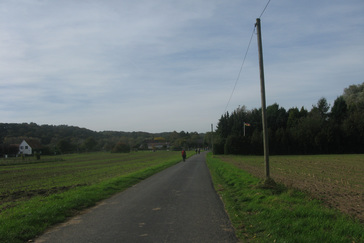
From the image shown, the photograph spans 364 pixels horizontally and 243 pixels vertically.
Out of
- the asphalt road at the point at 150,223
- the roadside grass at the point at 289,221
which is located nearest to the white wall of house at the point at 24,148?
the asphalt road at the point at 150,223

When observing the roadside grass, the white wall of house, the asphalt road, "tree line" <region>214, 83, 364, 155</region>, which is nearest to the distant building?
the white wall of house

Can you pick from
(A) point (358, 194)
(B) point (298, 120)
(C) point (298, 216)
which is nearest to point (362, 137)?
(B) point (298, 120)

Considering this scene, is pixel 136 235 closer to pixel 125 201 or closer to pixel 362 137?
pixel 125 201

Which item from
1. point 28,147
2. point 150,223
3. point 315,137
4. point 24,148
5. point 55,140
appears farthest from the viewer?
point 55,140

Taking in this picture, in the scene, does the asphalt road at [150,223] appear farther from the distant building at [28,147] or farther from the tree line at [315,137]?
the distant building at [28,147]

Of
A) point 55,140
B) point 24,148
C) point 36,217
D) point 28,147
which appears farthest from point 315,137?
point 55,140

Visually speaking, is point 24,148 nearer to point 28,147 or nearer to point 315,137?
point 28,147

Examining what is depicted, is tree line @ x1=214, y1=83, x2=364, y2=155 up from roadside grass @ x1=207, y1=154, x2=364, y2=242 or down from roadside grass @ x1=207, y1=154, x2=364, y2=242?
up

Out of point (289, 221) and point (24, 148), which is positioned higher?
point (24, 148)

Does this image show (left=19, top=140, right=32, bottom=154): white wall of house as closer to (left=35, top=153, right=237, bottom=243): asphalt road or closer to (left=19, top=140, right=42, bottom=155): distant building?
(left=19, top=140, right=42, bottom=155): distant building

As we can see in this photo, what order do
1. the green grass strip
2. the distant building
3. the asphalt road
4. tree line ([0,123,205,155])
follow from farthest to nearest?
tree line ([0,123,205,155])
the distant building
the green grass strip
the asphalt road

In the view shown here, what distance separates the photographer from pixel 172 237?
18.1 feet

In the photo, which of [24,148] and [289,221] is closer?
[289,221]

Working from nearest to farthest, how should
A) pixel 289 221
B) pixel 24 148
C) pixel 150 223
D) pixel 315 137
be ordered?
pixel 289 221 < pixel 150 223 < pixel 315 137 < pixel 24 148
